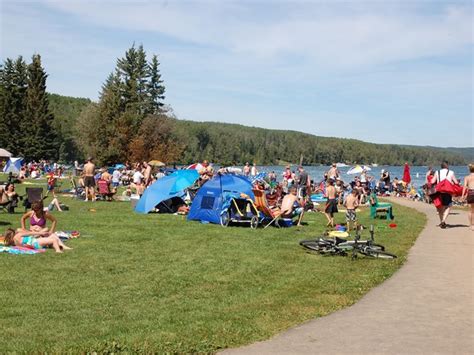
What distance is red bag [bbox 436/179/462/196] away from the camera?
15219 millimetres

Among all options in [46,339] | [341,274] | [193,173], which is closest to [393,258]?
[341,274]

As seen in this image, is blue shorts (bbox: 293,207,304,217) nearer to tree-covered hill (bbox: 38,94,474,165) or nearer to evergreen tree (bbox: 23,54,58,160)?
evergreen tree (bbox: 23,54,58,160)

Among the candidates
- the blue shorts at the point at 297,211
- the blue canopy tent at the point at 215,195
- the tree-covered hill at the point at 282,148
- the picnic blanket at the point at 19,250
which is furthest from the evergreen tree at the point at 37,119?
the tree-covered hill at the point at 282,148

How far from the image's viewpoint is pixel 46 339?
17.9 feet

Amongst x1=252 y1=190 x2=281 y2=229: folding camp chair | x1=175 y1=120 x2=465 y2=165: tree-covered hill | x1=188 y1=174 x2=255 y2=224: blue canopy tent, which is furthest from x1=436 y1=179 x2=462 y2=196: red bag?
x1=175 y1=120 x2=465 y2=165: tree-covered hill

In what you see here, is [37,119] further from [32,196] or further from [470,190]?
[470,190]

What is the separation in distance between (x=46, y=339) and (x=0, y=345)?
0.42 m

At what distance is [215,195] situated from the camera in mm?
16062

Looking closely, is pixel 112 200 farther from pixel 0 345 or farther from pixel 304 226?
pixel 0 345

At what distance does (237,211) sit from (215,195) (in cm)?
96

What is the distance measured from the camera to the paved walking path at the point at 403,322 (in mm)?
5285

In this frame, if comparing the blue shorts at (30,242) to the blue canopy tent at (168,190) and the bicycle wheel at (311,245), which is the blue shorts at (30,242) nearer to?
the bicycle wheel at (311,245)

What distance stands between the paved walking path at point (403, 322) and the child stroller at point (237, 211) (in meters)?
6.33

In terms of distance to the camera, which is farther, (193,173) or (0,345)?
(193,173)
